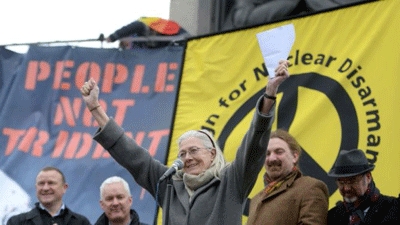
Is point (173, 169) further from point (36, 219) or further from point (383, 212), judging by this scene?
point (36, 219)

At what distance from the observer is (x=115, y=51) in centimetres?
1102

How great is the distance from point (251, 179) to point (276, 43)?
0.77 m

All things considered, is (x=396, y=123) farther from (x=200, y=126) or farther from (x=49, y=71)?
(x=49, y=71)

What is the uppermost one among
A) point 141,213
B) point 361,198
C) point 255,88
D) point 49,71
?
point 49,71

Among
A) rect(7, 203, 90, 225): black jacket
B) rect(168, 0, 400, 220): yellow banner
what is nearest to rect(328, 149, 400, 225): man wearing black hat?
rect(168, 0, 400, 220): yellow banner

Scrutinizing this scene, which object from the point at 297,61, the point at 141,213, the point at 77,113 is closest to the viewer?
the point at 297,61

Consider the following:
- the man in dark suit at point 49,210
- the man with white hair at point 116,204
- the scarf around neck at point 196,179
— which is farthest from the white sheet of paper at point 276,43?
the man in dark suit at point 49,210

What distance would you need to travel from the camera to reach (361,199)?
6.51m

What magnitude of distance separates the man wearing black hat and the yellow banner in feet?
5.35

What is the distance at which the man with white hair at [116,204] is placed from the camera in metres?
7.77

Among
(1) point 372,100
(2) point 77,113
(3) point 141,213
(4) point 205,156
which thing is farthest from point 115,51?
(4) point 205,156

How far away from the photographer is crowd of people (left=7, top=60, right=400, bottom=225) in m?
6.20

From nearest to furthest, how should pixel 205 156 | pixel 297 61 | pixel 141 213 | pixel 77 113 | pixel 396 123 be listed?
1. pixel 205 156
2. pixel 396 123
3. pixel 297 61
4. pixel 141 213
5. pixel 77 113

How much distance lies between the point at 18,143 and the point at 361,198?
5.14 meters
